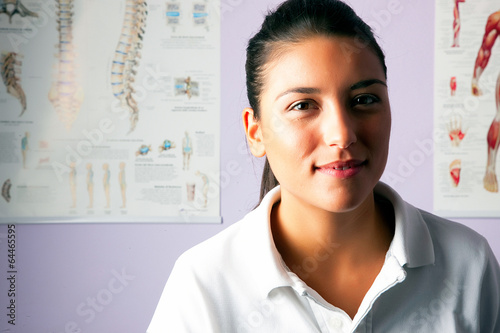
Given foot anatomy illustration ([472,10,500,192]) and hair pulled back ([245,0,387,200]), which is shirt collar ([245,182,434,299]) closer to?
hair pulled back ([245,0,387,200])

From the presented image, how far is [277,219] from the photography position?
1108 millimetres

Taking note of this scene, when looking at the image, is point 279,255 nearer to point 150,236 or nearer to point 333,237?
point 333,237

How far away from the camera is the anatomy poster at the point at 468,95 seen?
237cm

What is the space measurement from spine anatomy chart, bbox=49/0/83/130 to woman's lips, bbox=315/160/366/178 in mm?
1746

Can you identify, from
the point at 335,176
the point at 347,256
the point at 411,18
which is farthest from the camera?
the point at 411,18

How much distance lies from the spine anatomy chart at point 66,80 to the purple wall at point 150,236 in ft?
1.62

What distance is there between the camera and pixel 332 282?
101 cm

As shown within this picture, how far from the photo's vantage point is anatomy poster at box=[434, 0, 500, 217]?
7.79 feet

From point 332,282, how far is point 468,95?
65.1 inches

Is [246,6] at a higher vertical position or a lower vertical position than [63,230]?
higher

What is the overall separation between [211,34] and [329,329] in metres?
1.72

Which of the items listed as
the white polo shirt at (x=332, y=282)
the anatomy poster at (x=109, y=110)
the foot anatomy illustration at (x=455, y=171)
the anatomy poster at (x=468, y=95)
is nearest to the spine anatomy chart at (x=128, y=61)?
the anatomy poster at (x=109, y=110)

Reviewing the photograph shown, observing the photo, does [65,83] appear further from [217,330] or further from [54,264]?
[217,330]

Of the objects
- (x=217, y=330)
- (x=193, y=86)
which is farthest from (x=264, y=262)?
(x=193, y=86)
